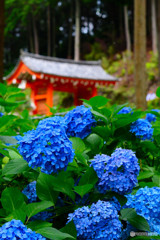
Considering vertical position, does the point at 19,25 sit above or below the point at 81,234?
above

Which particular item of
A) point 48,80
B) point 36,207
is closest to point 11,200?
point 36,207

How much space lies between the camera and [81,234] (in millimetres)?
771

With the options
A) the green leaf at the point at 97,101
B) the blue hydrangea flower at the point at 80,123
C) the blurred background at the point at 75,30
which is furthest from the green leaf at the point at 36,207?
the blurred background at the point at 75,30

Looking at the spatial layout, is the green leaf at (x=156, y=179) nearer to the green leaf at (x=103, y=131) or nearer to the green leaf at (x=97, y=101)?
the green leaf at (x=103, y=131)

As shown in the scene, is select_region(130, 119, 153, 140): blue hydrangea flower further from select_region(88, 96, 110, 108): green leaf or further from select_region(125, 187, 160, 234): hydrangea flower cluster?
select_region(125, 187, 160, 234): hydrangea flower cluster

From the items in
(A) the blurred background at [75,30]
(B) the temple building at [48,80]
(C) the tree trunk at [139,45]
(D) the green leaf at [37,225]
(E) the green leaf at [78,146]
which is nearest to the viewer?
(D) the green leaf at [37,225]

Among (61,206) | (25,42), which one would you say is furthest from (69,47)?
(61,206)

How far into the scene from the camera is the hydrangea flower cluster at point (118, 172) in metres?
0.82

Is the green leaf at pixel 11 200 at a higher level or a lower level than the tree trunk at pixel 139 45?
lower

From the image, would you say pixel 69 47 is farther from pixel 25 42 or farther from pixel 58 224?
pixel 58 224

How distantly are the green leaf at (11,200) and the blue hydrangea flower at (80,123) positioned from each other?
386 mm

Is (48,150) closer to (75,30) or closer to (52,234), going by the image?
(52,234)

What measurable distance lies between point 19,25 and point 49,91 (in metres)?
19.7

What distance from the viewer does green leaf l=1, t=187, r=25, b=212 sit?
770mm
